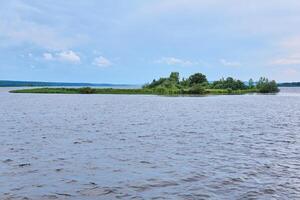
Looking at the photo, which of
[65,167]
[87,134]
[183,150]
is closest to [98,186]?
[65,167]

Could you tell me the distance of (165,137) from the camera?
110 feet

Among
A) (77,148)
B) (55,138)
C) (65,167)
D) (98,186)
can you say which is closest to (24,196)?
(98,186)

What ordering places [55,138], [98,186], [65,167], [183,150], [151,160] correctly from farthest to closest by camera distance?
[55,138]
[183,150]
[151,160]
[65,167]
[98,186]

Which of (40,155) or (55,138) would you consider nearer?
(40,155)

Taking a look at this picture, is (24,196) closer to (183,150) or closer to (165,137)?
(183,150)

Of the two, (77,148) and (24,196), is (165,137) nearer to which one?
(77,148)

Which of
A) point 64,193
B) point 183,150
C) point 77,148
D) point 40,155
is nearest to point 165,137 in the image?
point 183,150

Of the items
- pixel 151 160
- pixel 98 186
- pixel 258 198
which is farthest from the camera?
pixel 151 160

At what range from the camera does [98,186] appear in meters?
16.7

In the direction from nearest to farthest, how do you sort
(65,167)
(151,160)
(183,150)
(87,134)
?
(65,167), (151,160), (183,150), (87,134)

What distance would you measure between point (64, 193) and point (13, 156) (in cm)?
981

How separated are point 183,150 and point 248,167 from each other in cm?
641

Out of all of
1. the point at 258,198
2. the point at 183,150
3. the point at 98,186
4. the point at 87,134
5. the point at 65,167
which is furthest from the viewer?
the point at 87,134

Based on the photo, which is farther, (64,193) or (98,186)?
(98,186)
